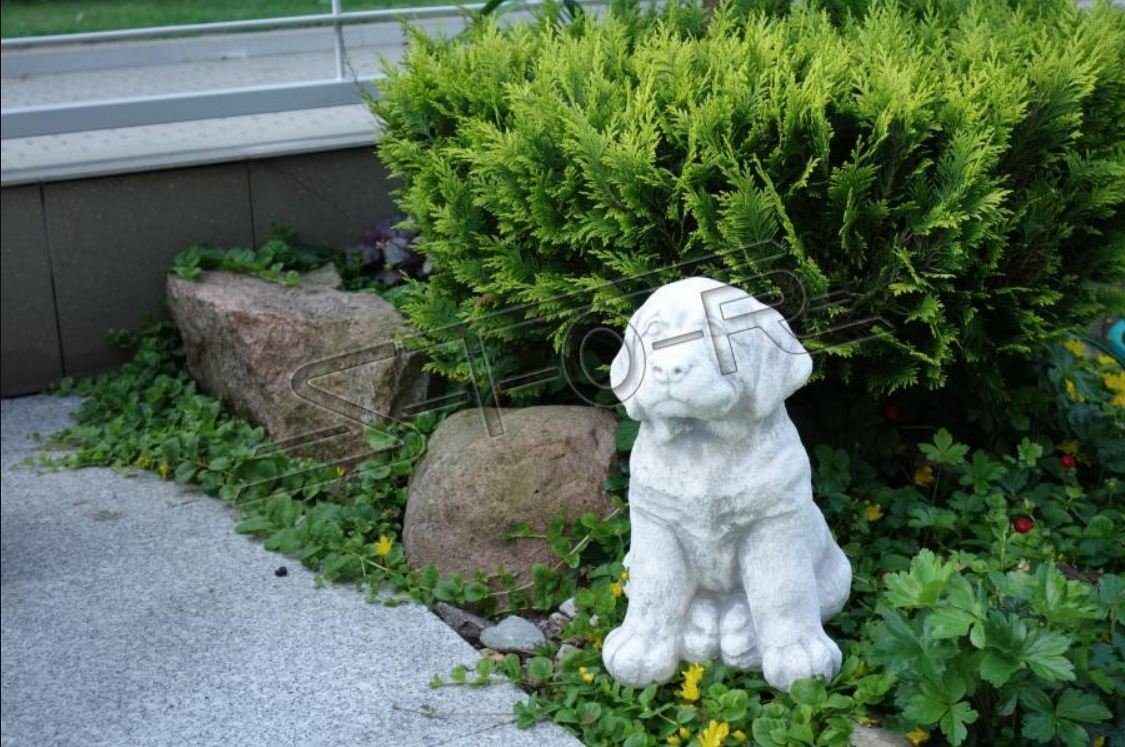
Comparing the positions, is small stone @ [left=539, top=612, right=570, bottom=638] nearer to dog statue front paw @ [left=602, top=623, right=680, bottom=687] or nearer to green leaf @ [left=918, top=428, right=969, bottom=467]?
dog statue front paw @ [left=602, top=623, right=680, bottom=687]

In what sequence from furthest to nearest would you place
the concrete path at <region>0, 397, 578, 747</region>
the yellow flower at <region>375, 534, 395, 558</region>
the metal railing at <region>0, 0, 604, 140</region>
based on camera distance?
the metal railing at <region>0, 0, 604, 140</region>
the yellow flower at <region>375, 534, 395, 558</region>
the concrete path at <region>0, 397, 578, 747</region>

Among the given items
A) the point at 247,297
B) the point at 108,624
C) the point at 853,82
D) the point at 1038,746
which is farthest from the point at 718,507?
the point at 247,297

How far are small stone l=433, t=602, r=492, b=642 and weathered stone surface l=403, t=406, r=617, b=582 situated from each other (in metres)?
0.14

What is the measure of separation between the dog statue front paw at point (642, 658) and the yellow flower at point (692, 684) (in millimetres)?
60

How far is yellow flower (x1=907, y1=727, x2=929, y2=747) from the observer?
11.0ft

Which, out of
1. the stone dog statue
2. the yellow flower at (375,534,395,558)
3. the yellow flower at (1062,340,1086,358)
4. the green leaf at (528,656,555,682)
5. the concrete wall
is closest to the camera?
the stone dog statue

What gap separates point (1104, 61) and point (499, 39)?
2.06m

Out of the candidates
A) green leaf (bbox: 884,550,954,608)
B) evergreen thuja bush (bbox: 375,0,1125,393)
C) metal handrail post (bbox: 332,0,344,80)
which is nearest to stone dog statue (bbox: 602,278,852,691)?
green leaf (bbox: 884,550,954,608)

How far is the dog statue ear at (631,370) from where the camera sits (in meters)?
3.31

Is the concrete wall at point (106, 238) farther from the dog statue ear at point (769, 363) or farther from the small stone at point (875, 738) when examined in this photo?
the small stone at point (875, 738)

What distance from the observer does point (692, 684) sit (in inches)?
139

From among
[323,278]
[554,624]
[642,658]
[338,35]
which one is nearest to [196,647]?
[554,624]

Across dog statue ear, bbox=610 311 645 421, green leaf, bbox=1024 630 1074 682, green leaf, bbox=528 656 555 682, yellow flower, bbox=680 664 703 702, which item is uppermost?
dog statue ear, bbox=610 311 645 421

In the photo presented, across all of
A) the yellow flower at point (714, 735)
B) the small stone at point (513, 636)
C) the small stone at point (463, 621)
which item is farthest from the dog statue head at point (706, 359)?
the small stone at point (463, 621)
